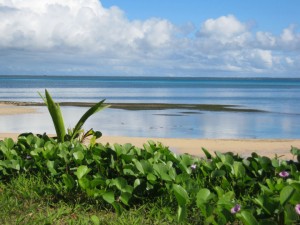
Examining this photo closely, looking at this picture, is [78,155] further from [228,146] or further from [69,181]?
[228,146]

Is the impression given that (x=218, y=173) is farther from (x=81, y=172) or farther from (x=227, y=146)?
(x=227, y=146)

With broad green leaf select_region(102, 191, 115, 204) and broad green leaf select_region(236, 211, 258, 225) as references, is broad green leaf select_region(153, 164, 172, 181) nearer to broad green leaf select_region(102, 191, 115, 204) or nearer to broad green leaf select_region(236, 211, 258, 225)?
broad green leaf select_region(102, 191, 115, 204)

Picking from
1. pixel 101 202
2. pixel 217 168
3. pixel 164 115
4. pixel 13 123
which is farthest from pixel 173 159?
pixel 164 115

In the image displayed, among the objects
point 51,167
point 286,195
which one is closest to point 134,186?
point 51,167

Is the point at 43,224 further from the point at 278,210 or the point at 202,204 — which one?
the point at 278,210

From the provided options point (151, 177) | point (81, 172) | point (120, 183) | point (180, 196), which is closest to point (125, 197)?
point (120, 183)

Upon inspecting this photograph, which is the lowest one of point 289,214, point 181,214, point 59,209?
point 59,209

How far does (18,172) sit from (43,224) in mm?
1544

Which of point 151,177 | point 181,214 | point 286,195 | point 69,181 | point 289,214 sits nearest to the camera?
point 289,214

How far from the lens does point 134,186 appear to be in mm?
4215

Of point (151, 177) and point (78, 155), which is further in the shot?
point (78, 155)

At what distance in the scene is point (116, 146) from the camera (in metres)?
4.79

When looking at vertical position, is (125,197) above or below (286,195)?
below

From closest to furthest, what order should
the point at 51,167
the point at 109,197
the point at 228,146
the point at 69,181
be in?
the point at 109,197 → the point at 69,181 → the point at 51,167 → the point at 228,146
